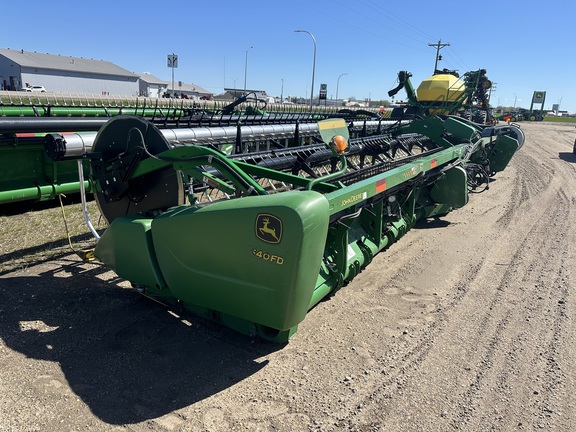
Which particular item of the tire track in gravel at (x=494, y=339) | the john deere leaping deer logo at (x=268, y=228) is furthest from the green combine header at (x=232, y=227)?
the tire track in gravel at (x=494, y=339)

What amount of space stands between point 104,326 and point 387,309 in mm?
2236

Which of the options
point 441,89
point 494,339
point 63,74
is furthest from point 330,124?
point 63,74

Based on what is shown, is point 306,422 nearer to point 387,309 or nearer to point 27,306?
point 387,309

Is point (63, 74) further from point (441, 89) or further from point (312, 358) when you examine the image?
point (312, 358)

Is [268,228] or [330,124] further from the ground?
[330,124]

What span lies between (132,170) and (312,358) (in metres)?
1.98

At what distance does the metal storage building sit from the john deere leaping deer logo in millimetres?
55882

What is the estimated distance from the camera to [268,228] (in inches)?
94.3

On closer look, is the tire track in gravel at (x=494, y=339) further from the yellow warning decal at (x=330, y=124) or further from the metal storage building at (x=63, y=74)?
the metal storage building at (x=63, y=74)

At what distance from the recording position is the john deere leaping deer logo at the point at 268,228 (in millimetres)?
2363

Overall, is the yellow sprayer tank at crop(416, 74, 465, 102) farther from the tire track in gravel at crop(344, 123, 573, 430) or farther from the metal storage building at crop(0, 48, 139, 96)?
the metal storage building at crop(0, 48, 139, 96)

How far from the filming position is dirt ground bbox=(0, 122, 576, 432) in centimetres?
234

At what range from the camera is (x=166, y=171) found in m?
3.32

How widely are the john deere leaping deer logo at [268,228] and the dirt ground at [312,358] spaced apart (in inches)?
36.0
